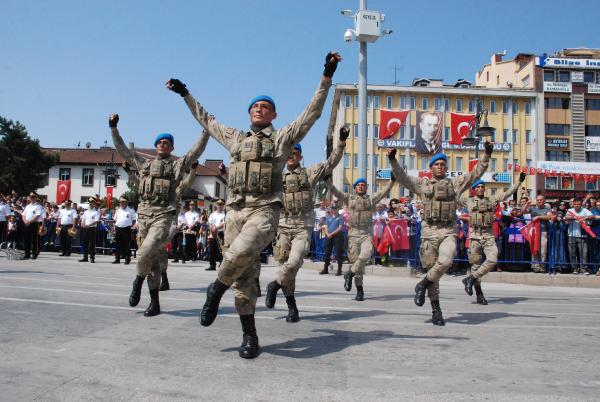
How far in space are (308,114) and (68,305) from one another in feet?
14.4

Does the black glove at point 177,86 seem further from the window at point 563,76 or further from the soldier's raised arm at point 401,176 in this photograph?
the window at point 563,76

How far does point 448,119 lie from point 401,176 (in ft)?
221

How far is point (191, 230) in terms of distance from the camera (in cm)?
1895

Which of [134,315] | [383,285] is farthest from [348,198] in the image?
[134,315]

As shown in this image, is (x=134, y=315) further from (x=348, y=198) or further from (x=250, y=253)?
(x=348, y=198)

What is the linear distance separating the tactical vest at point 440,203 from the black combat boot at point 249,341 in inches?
147

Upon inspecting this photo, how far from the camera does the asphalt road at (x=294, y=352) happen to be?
11.4 ft

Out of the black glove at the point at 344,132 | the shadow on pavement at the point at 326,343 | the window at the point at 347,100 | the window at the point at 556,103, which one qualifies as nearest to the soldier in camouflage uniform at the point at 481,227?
the black glove at the point at 344,132

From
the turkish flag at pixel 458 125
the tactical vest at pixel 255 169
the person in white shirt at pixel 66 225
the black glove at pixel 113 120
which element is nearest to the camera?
the tactical vest at pixel 255 169

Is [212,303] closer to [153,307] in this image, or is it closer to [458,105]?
[153,307]

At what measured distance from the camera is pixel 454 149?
7094cm

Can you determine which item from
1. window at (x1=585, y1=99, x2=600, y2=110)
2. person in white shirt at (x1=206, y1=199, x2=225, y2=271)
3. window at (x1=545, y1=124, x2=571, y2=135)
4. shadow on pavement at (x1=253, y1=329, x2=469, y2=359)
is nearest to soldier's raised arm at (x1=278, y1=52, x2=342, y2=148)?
shadow on pavement at (x1=253, y1=329, x2=469, y2=359)

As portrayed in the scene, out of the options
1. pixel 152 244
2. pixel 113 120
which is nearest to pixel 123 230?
pixel 113 120

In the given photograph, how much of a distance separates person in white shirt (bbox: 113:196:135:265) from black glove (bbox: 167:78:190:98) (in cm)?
1199
